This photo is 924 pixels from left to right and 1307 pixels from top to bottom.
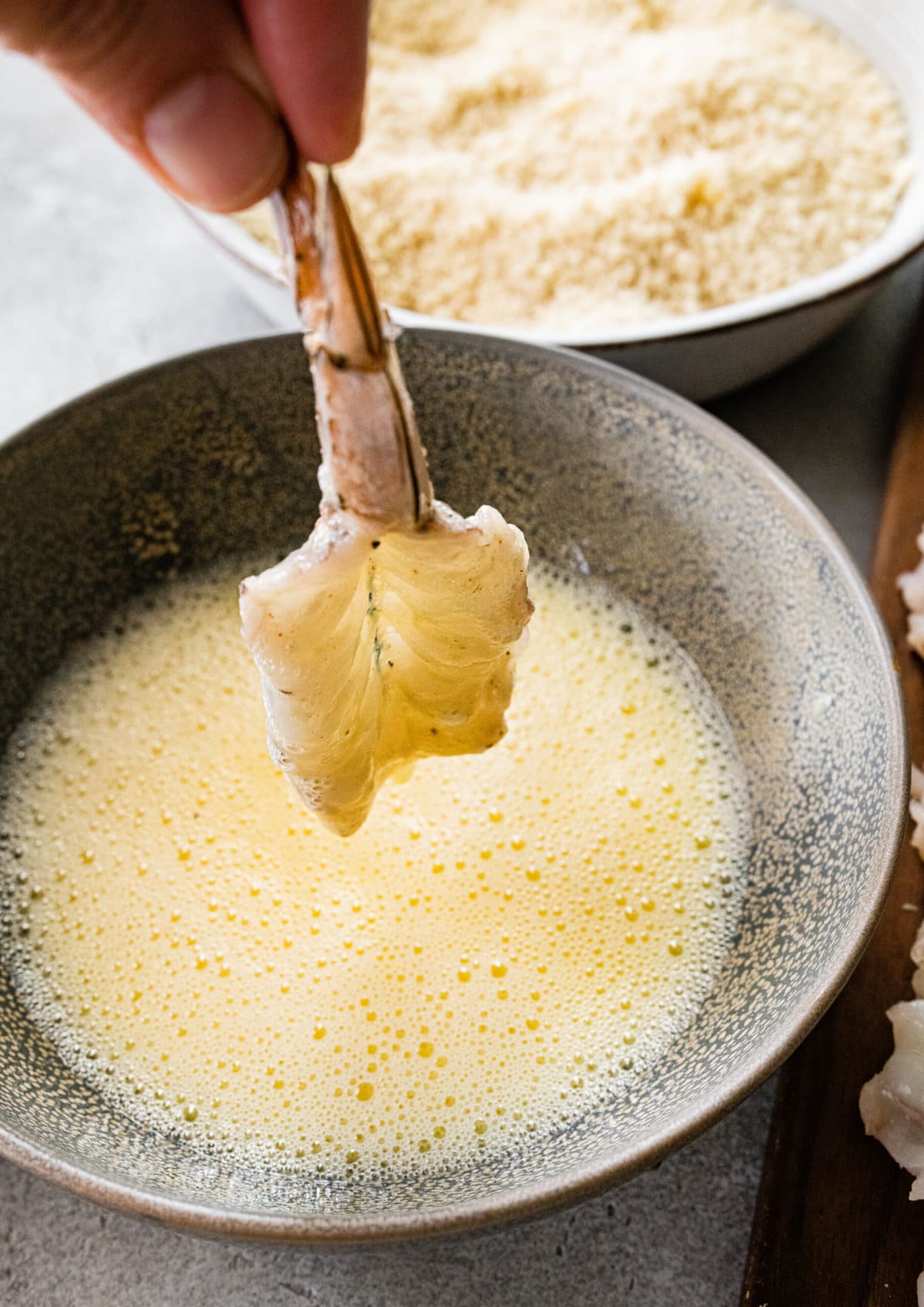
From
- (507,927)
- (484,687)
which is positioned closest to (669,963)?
(507,927)

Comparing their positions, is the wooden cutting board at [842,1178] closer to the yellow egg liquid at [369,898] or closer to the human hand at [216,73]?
the yellow egg liquid at [369,898]

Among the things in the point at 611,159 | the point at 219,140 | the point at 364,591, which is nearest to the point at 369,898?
the point at 364,591

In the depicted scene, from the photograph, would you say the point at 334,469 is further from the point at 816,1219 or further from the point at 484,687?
the point at 816,1219

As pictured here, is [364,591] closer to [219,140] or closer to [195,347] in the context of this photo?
[219,140]

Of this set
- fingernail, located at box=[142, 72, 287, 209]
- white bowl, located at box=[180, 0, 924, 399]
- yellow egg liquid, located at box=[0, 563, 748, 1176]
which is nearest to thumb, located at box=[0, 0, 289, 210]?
fingernail, located at box=[142, 72, 287, 209]

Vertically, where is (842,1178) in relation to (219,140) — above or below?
below

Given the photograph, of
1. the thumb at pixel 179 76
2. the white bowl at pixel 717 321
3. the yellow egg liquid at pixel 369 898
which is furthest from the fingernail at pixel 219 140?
the yellow egg liquid at pixel 369 898
